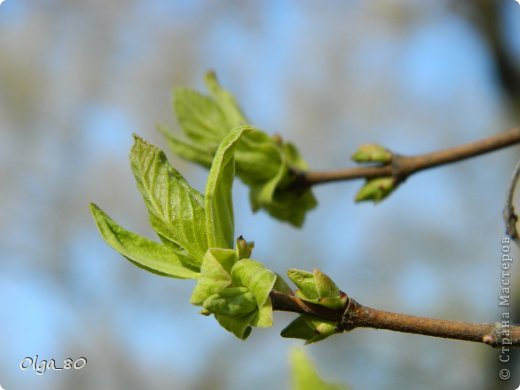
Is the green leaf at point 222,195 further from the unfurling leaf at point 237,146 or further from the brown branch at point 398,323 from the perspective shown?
the unfurling leaf at point 237,146

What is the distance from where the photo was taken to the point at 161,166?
57cm

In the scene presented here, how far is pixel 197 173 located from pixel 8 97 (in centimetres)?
229

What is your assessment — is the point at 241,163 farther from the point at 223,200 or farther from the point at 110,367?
the point at 110,367

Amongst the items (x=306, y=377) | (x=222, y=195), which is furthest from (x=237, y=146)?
(x=306, y=377)

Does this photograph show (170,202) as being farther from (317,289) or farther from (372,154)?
(372,154)

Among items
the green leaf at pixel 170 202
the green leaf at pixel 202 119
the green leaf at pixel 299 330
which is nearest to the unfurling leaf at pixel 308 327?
the green leaf at pixel 299 330

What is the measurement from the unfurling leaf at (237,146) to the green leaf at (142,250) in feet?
1.04

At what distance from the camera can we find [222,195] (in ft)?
1.94

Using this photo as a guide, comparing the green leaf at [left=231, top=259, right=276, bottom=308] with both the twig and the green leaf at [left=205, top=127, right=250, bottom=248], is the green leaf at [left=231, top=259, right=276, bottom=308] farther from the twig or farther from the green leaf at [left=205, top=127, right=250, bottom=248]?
the twig

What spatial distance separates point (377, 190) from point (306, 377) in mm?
498

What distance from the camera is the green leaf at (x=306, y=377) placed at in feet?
1.63

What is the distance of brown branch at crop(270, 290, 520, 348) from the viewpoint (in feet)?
1.83

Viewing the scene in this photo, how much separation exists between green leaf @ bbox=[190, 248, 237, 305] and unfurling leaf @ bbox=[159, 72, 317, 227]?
0.35 meters

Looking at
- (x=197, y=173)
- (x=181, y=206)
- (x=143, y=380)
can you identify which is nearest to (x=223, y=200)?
(x=181, y=206)
